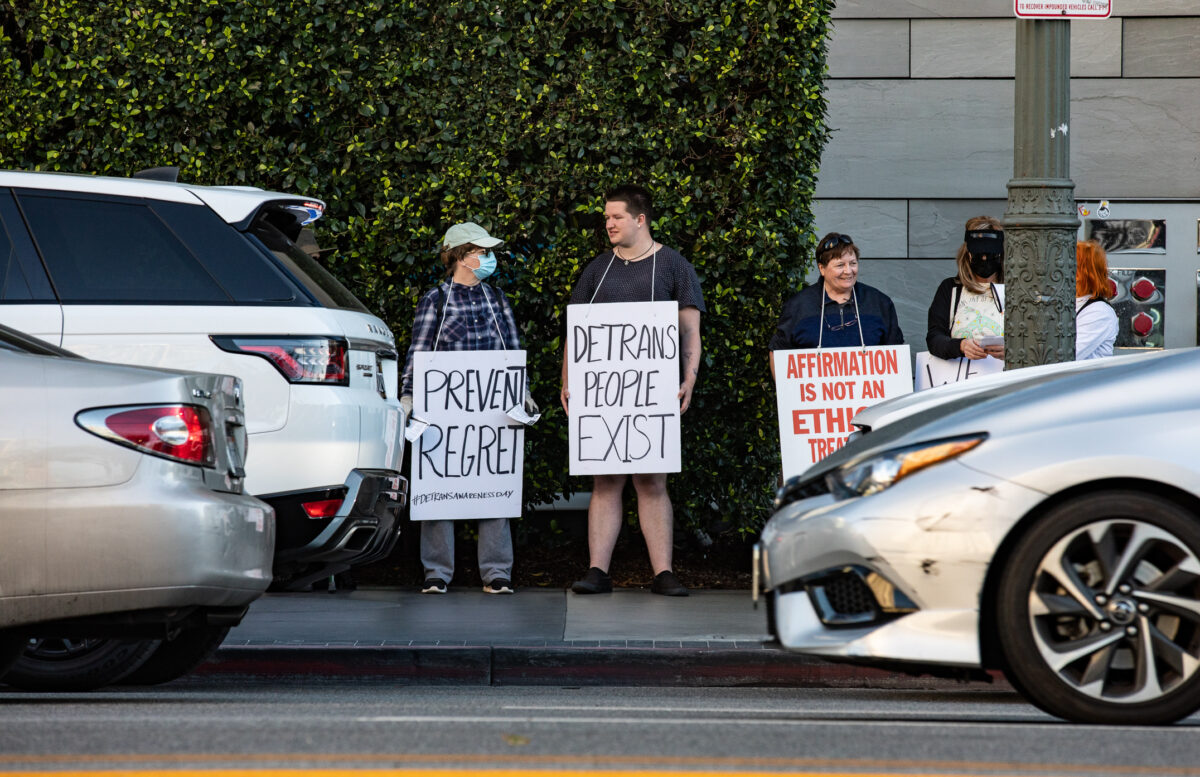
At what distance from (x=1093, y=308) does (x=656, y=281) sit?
2284mm

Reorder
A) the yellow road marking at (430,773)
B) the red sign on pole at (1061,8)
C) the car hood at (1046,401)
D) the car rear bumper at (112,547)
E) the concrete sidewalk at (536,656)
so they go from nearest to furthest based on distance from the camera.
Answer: the yellow road marking at (430,773) → the car hood at (1046,401) → the car rear bumper at (112,547) → the red sign on pole at (1061,8) → the concrete sidewalk at (536,656)

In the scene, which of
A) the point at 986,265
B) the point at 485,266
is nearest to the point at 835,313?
the point at 986,265

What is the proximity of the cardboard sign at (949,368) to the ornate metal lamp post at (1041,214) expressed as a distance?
170 cm

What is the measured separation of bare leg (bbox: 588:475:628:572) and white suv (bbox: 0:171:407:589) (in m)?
2.60

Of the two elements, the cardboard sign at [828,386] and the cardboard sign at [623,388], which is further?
the cardboard sign at [623,388]

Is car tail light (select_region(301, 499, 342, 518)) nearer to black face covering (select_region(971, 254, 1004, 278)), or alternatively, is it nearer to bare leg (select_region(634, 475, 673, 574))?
bare leg (select_region(634, 475, 673, 574))

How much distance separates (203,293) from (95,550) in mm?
1642

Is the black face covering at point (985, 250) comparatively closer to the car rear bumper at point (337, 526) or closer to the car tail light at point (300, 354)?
the car rear bumper at point (337, 526)

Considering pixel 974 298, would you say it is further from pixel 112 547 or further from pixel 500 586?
pixel 112 547

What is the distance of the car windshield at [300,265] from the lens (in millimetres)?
7129

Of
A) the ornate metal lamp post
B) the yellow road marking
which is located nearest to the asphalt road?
the yellow road marking

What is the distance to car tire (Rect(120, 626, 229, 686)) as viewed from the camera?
7070mm

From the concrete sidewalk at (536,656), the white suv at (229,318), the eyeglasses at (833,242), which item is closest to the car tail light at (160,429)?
the white suv at (229,318)

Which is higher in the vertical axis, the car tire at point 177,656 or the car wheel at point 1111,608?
the car wheel at point 1111,608
